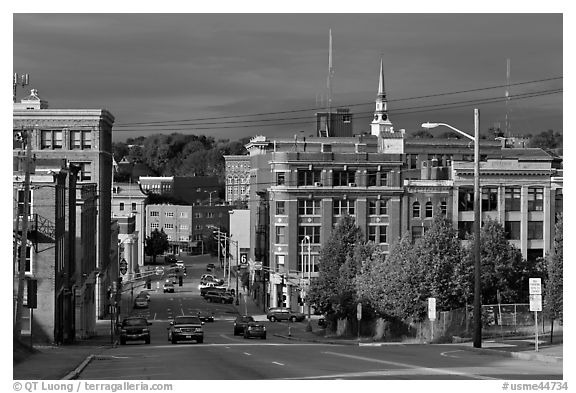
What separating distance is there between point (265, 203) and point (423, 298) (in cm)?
6902

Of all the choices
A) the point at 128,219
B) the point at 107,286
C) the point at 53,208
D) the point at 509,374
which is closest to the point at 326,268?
the point at 53,208

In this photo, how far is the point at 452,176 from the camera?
127688 millimetres

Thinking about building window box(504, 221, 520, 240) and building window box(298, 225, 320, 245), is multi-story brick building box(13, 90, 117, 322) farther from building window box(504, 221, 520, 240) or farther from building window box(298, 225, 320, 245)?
building window box(504, 221, 520, 240)

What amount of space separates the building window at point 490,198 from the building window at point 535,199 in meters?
3.52

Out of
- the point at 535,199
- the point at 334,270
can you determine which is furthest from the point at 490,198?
the point at 334,270

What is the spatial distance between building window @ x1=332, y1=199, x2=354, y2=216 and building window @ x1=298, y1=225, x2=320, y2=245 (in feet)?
8.24

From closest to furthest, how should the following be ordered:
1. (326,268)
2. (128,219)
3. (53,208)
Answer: (53,208), (326,268), (128,219)

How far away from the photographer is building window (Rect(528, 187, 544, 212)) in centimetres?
12630

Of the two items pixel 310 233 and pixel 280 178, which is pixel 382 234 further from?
pixel 280 178

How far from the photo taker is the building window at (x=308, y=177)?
127500 millimetres

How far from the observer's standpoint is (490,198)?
125875 millimetres

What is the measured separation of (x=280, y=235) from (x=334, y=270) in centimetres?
3480

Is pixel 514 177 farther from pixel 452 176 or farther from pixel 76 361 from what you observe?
pixel 76 361
